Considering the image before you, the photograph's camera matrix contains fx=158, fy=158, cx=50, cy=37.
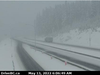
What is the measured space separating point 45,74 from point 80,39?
43067 mm

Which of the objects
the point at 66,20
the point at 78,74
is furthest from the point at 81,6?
the point at 78,74

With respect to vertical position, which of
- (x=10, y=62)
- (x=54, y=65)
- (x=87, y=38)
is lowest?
(x=10, y=62)

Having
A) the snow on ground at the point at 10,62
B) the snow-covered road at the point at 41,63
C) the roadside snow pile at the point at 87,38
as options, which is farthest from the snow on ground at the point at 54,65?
the roadside snow pile at the point at 87,38

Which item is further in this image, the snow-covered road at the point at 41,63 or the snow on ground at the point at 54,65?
the snow-covered road at the point at 41,63

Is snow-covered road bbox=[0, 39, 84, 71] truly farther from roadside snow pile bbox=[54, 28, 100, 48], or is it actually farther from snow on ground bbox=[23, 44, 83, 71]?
roadside snow pile bbox=[54, 28, 100, 48]

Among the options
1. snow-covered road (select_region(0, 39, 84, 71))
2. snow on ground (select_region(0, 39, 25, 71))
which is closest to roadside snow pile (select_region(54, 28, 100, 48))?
snow-covered road (select_region(0, 39, 84, 71))

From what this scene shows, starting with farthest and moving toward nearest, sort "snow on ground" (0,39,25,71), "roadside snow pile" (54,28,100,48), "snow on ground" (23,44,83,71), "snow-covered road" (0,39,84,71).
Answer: "roadside snow pile" (54,28,100,48), "snow on ground" (0,39,25,71), "snow-covered road" (0,39,84,71), "snow on ground" (23,44,83,71)

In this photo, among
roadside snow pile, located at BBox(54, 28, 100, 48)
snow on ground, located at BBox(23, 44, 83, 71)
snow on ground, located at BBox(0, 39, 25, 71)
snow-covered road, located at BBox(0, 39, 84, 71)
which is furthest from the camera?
roadside snow pile, located at BBox(54, 28, 100, 48)

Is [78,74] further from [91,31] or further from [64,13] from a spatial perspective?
[64,13]

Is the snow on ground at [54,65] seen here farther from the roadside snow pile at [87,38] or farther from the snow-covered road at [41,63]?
the roadside snow pile at [87,38]

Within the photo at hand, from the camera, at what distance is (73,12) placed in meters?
94.8

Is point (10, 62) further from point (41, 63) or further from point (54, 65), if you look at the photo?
point (54, 65)

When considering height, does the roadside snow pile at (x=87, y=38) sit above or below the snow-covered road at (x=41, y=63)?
above

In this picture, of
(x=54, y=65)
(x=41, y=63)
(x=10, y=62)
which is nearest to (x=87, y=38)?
(x=41, y=63)
